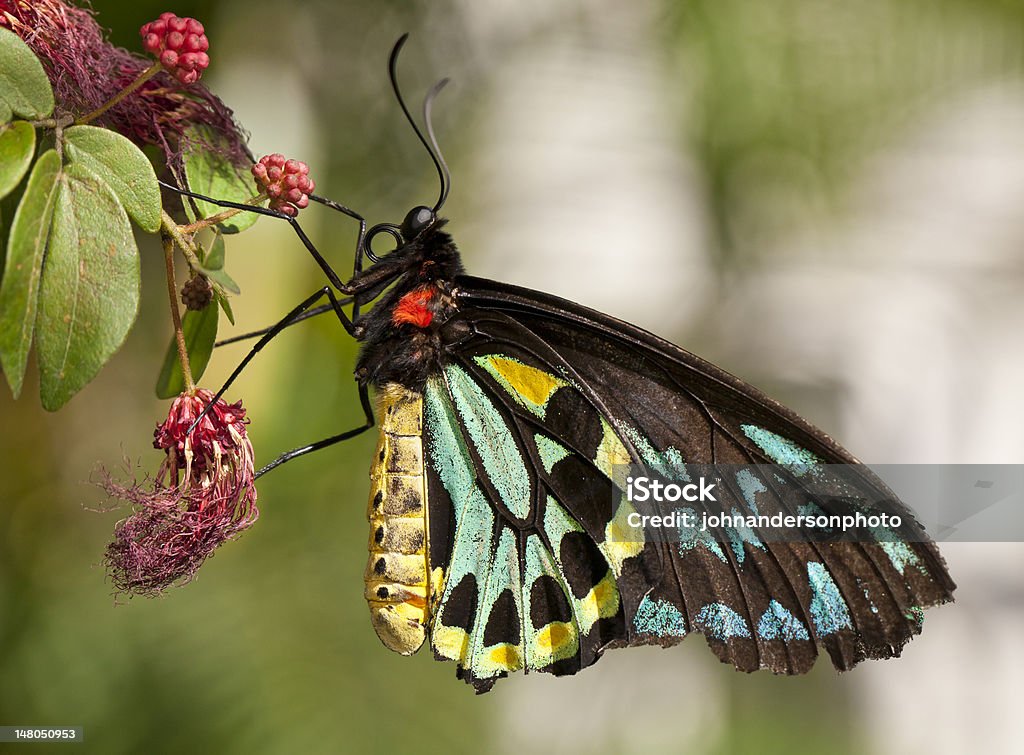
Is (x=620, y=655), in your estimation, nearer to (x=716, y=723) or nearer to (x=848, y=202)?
(x=716, y=723)

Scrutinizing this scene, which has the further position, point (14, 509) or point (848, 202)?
point (848, 202)

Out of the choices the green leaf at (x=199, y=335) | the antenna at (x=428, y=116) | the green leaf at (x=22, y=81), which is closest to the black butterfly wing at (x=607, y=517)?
the antenna at (x=428, y=116)

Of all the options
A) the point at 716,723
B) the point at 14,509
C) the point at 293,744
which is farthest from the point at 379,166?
the point at 716,723

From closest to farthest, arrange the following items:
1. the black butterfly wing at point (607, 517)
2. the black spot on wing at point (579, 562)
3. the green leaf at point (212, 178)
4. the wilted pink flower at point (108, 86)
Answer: the wilted pink flower at point (108, 86) < the green leaf at point (212, 178) < the black butterfly wing at point (607, 517) < the black spot on wing at point (579, 562)

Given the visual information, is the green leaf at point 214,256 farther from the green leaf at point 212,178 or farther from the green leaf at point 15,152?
the green leaf at point 15,152

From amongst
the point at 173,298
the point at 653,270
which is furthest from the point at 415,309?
the point at 653,270

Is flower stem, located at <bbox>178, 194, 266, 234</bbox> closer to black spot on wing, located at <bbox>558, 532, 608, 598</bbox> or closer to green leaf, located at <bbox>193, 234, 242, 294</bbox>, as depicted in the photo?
green leaf, located at <bbox>193, 234, 242, 294</bbox>
